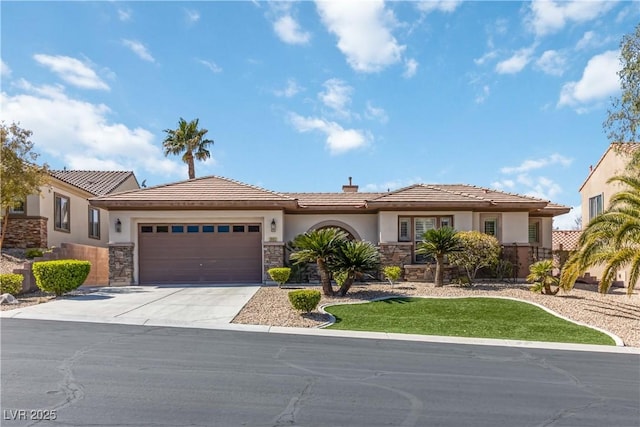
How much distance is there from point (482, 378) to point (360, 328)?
4303 millimetres

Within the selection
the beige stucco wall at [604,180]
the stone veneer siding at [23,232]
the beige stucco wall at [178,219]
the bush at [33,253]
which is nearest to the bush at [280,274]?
the beige stucco wall at [178,219]

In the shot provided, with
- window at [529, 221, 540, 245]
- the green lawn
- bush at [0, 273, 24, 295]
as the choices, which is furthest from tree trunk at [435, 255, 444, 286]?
bush at [0, 273, 24, 295]

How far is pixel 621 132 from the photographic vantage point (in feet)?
50.1

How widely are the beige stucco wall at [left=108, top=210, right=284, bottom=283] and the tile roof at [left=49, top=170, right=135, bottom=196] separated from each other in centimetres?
696

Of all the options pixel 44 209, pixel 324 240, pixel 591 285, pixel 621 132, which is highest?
pixel 621 132

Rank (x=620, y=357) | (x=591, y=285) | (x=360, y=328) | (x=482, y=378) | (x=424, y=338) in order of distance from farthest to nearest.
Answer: (x=591, y=285)
(x=360, y=328)
(x=424, y=338)
(x=620, y=357)
(x=482, y=378)

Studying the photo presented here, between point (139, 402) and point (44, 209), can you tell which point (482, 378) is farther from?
point (44, 209)

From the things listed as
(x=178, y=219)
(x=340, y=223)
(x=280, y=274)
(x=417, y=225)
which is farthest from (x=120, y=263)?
(x=417, y=225)

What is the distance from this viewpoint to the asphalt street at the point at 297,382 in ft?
18.3

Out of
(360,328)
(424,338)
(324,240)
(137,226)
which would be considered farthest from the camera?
(137,226)

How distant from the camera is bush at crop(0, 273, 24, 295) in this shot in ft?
46.9

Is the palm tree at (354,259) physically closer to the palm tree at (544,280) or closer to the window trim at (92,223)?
the palm tree at (544,280)

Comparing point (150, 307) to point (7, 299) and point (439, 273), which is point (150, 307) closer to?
point (7, 299)

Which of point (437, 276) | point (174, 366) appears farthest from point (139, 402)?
point (437, 276)
